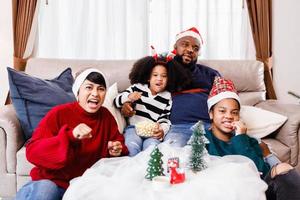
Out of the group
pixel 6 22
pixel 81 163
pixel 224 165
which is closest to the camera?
pixel 224 165

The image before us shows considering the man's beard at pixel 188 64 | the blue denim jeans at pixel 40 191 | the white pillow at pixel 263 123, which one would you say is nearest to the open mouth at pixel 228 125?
the white pillow at pixel 263 123

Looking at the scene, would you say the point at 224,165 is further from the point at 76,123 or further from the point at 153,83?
the point at 153,83

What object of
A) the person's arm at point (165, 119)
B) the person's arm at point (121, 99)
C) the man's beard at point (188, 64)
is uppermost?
the man's beard at point (188, 64)

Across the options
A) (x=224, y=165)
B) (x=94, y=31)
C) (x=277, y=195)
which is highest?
(x=94, y=31)

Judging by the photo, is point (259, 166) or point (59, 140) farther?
point (259, 166)

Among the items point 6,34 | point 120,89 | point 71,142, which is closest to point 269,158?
point 71,142

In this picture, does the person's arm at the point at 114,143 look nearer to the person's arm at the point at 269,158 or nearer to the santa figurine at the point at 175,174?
the santa figurine at the point at 175,174

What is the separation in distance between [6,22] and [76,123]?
7.15ft

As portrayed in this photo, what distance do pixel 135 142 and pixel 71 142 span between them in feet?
2.30

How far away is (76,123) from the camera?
1.97 metres

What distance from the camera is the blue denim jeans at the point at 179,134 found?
2.44 metres

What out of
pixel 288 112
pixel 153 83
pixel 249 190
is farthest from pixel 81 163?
pixel 288 112

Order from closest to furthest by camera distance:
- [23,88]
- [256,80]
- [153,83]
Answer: [23,88] < [153,83] < [256,80]

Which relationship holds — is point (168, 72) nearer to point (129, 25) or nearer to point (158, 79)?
point (158, 79)
